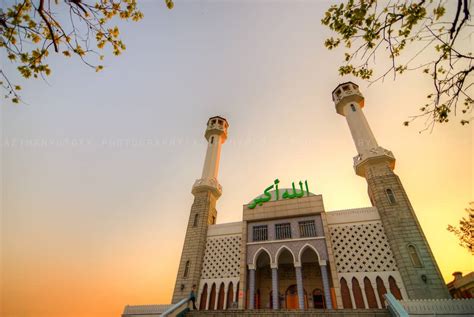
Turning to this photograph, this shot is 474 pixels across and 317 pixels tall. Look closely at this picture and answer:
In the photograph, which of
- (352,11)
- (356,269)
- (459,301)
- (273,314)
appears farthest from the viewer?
(356,269)

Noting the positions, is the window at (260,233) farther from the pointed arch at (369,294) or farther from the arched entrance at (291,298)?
the pointed arch at (369,294)

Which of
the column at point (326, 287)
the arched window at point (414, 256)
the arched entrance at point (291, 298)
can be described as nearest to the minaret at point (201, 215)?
the arched entrance at point (291, 298)

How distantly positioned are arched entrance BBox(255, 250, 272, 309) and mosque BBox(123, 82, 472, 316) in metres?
0.06

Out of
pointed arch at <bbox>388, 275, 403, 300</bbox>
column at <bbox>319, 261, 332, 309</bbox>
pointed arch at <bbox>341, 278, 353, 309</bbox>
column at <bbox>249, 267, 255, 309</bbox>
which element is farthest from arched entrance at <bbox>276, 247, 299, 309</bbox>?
pointed arch at <bbox>388, 275, 403, 300</bbox>

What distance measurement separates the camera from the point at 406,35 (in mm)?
3912

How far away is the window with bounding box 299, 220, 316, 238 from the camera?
14145mm

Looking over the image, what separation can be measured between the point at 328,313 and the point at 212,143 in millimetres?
16998

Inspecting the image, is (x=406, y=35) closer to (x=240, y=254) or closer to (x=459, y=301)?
(x=459, y=301)

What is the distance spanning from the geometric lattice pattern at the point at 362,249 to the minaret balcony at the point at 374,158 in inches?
149

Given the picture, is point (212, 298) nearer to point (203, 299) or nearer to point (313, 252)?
point (203, 299)

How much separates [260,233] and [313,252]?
337 cm

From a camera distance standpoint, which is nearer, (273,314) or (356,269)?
(273,314)

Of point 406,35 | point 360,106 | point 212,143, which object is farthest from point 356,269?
point 212,143

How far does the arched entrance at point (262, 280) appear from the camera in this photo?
48.3ft
